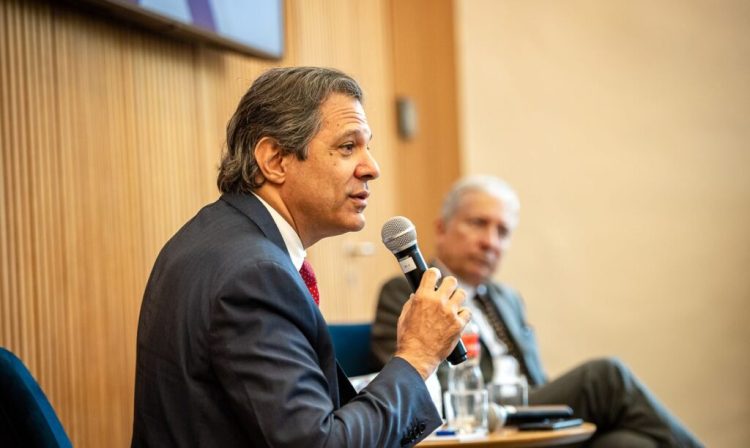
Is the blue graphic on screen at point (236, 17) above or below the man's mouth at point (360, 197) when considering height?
above

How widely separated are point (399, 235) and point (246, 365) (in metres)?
0.49

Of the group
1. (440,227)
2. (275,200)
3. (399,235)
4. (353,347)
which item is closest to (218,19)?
(440,227)

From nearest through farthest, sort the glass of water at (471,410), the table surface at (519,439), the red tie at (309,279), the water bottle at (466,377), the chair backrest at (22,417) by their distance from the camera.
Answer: the chair backrest at (22,417) → the red tie at (309,279) → the table surface at (519,439) → the glass of water at (471,410) → the water bottle at (466,377)

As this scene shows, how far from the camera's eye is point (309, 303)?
5.61 ft

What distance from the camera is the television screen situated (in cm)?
304

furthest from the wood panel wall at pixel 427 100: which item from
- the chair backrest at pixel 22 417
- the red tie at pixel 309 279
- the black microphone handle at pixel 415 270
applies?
the chair backrest at pixel 22 417

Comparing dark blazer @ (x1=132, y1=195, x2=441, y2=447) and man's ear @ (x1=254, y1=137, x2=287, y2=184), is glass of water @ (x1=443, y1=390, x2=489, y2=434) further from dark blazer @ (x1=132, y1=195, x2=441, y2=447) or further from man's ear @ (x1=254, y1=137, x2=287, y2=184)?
man's ear @ (x1=254, y1=137, x2=287, y2=184)

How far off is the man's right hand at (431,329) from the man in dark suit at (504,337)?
119cm

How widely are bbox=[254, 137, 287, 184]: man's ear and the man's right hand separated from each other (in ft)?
1.26

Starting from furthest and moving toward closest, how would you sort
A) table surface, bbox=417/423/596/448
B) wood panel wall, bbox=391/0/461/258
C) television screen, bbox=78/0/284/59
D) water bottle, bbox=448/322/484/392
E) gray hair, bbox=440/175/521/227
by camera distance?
wood panel wall, bbox=391/0/461/258
gray hair, bbox=440/175/521/227
television screen, bbox=78/0/284/59
water bottle, bbox=448/322/484/392
table surface, bbox=417/423/596/448

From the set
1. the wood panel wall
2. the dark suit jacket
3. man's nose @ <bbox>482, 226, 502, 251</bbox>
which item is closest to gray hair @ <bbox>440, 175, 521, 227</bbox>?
man's nose @ <bbox>482, 226, 502, 251</bbox>

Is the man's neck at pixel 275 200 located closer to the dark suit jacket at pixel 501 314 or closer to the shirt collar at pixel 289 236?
the shirt collar at pixel 289 236

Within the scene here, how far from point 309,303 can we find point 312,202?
296 millimetres

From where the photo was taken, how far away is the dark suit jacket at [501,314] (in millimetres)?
3277
